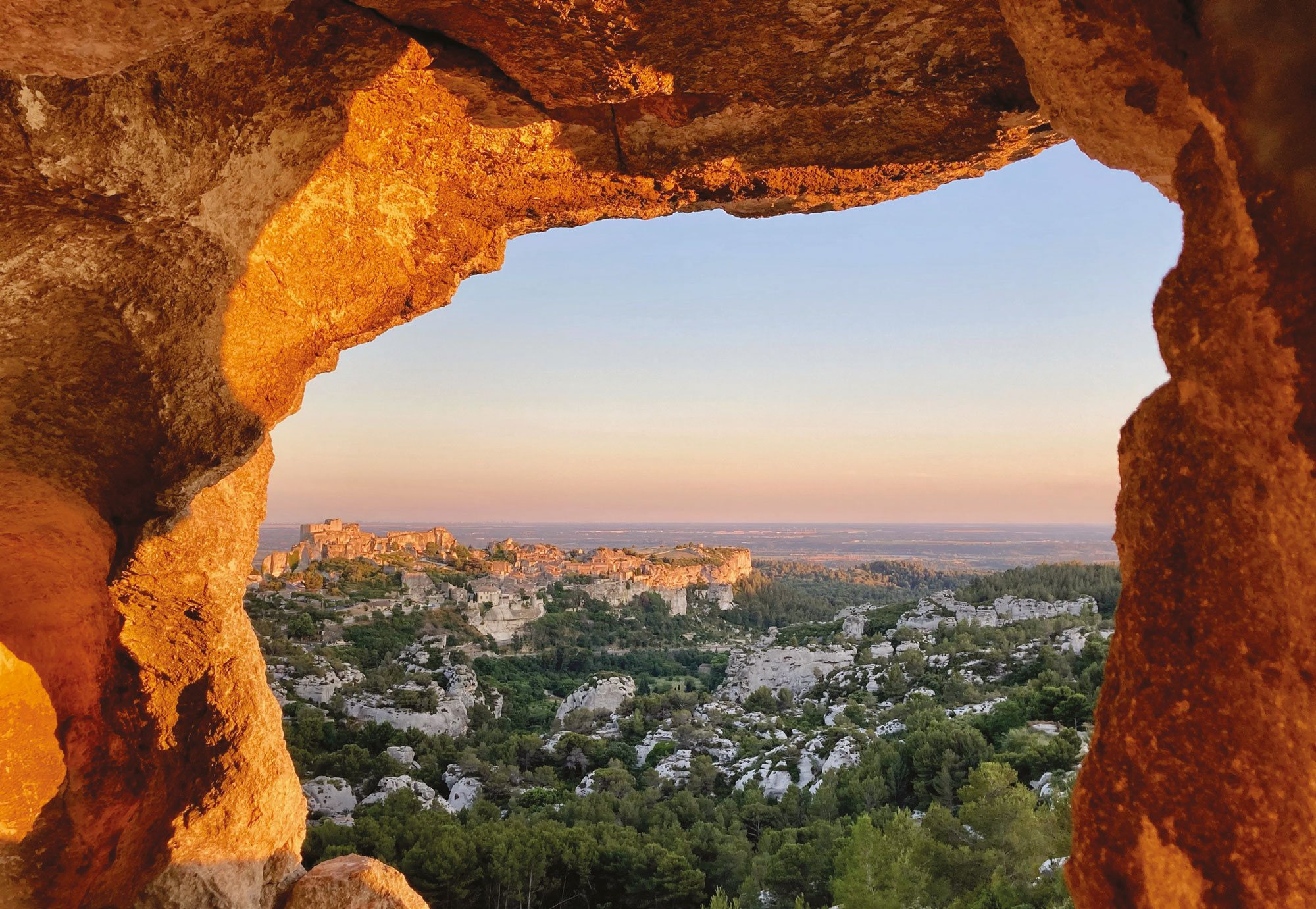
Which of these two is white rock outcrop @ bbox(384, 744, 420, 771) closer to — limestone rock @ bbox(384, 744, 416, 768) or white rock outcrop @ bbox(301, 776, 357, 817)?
limestone rock @ bbox(384, 744, 416, 768)

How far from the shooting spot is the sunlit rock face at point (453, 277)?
1914 millimetres

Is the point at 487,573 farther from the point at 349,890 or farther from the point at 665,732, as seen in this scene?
the point at 349,890

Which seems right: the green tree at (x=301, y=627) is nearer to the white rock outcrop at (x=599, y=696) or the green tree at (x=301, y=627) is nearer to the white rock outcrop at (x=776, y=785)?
the white rock outcrop at (x=599, y=696)

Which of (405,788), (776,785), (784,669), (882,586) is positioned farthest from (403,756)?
(882,586)

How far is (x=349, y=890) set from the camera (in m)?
4.85

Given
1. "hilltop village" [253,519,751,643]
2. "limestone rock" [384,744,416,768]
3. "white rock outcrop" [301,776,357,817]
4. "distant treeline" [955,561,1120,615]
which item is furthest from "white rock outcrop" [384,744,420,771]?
"distant treeline" [955,561,1120,615]

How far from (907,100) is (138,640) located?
222 inches

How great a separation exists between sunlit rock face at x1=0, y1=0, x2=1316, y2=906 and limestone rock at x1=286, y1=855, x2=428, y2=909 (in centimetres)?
4

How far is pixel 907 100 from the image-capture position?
3871 mm

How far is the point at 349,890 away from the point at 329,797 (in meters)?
13.6

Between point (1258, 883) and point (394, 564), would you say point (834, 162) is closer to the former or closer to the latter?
point (1258, 883)

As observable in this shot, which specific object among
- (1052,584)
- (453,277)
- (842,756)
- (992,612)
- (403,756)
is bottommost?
(403,756)

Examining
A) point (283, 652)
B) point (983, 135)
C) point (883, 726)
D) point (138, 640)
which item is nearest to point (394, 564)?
point (283, 652)

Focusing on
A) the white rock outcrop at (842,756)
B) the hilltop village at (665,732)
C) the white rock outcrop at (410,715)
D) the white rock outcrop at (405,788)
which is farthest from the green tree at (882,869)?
the white rock outcrop at (410,715)
